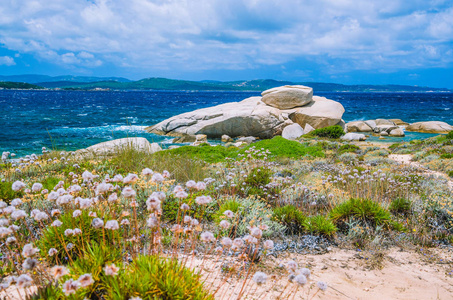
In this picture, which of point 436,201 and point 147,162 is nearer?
point 436,201

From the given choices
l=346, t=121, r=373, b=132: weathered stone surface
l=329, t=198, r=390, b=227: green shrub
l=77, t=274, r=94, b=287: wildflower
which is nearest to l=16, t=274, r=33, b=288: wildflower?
l=77, t=274, r=94, b=287: wildflower

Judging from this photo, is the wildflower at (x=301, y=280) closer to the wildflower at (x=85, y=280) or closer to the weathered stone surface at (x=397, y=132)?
the wildflower at (x=85, y=280)

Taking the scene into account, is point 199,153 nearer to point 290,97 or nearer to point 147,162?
point 147,162

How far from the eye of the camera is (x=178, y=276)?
2.50 m

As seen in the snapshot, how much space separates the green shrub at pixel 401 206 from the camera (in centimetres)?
605

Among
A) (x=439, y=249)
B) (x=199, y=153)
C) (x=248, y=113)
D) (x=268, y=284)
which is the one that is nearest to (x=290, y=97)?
(x=248, y=113)

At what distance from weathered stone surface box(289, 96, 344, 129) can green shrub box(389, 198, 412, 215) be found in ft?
61.5

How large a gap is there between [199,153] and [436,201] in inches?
356

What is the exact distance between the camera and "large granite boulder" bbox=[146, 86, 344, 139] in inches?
939

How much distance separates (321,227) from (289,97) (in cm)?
2328

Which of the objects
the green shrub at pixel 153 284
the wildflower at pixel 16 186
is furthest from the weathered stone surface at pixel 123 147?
the green shrub at pixel 153 284

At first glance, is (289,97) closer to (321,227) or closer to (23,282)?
(321,227)

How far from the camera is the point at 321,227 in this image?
194 inches

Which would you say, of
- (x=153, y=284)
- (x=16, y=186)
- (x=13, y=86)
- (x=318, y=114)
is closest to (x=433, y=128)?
(x=318, y=114)
